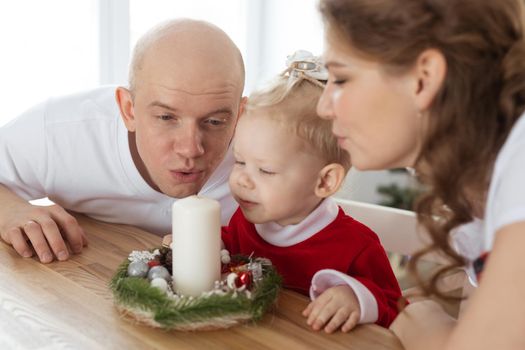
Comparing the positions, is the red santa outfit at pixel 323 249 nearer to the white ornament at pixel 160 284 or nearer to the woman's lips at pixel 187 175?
the woman's lips at pixel 187 175

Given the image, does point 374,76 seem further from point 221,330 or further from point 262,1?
point 262,1

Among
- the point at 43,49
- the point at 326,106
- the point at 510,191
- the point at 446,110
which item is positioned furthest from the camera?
the point at 43,49

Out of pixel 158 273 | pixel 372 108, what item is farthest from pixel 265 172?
pixel 372 108

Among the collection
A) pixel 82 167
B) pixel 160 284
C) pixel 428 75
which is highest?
pixel 428 75

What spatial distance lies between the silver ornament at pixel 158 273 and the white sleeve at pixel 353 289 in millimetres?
260

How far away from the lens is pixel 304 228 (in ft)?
4.46

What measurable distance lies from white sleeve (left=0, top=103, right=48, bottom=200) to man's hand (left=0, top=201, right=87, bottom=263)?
298 millimetres

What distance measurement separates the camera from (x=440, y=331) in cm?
93

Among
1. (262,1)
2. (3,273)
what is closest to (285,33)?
(262,1)

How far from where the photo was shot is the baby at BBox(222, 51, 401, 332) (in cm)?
129

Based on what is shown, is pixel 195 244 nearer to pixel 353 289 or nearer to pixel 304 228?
pixel 353 289

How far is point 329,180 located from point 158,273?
0.44 meters

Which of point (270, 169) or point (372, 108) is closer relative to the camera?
point (372, 108)

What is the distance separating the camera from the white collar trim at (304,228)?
136 cm
